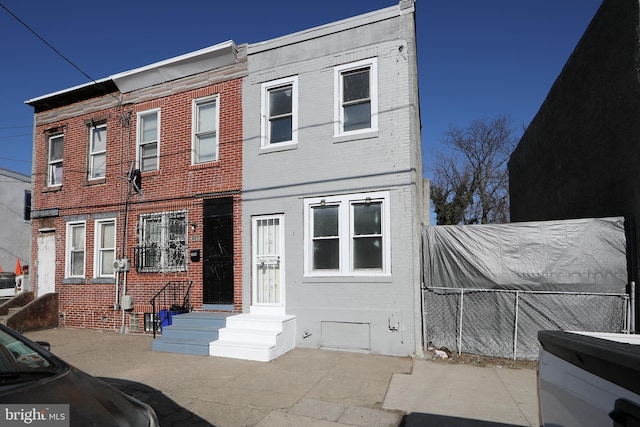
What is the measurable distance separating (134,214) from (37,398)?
9.22 meters

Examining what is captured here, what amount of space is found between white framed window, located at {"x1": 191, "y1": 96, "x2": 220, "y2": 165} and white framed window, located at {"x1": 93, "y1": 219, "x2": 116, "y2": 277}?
3.36 m

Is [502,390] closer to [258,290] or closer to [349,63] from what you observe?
[258,290]

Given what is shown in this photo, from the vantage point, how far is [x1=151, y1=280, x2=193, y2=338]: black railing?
32.5 ft

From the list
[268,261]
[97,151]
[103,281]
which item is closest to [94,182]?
[97,151]

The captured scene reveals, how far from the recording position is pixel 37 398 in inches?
101

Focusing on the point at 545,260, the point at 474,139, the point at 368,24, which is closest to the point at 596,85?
the point at 545,260

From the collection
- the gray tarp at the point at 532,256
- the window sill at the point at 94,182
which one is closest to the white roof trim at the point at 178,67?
the window sill at the point at 94,182

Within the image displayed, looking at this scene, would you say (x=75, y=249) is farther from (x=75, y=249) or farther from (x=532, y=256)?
(x=532, y=256)

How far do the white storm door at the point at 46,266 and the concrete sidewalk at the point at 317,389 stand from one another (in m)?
4.68

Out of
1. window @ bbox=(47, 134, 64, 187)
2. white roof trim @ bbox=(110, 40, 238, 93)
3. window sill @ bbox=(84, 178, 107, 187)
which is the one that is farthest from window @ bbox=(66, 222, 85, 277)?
white roof trim @ bbox=(110, 40, 238, 93)

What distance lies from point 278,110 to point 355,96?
1.93m

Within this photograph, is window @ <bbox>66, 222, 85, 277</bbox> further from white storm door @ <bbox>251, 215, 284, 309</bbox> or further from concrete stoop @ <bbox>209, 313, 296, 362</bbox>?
concrete stoop @ <bbox>209, 313, 296, 362</bbox>

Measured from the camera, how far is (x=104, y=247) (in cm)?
1163

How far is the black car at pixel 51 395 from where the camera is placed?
2.42 metres
